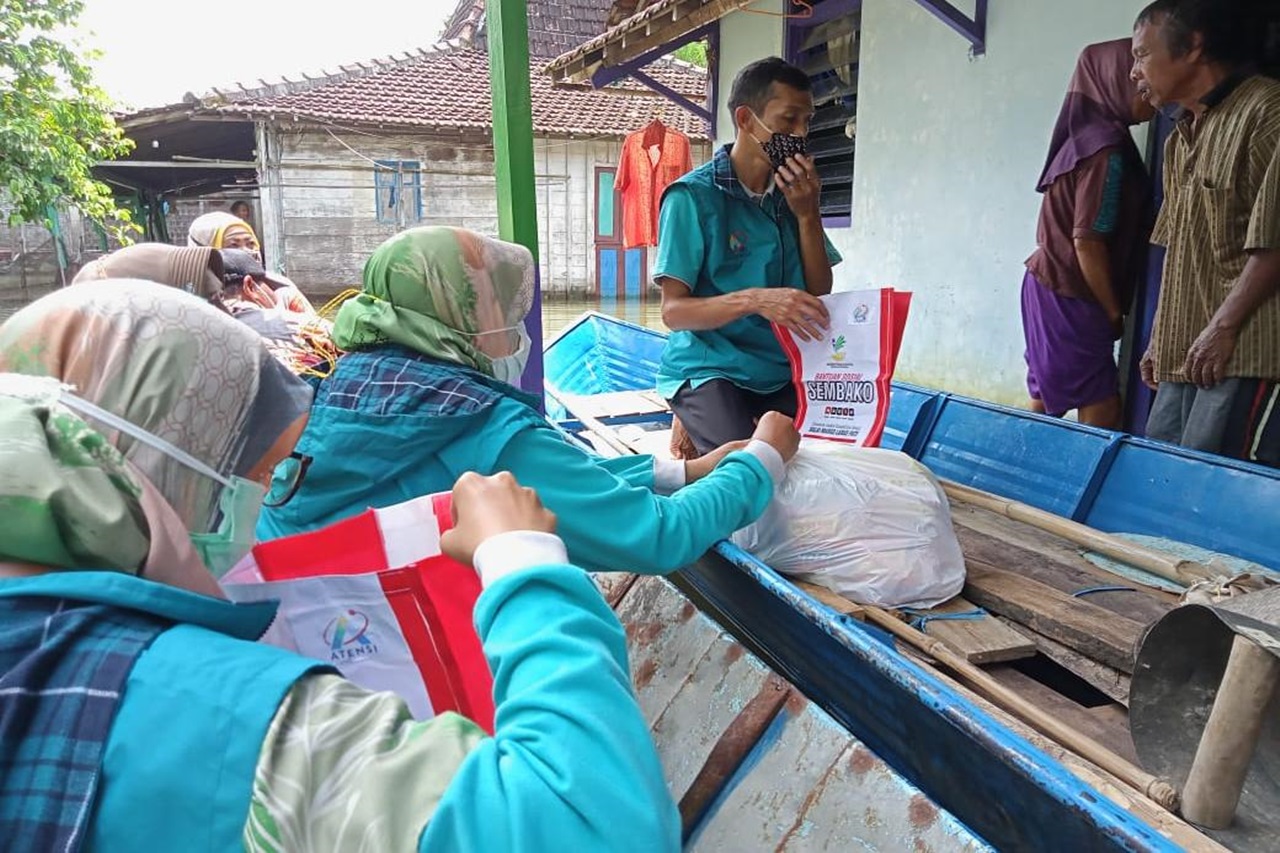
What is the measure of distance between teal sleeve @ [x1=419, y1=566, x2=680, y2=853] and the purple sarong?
11.4 feet

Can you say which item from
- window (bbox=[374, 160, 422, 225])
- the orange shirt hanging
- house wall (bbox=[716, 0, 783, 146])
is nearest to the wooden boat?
house wall (bbox=[716, 0, 783, 146])

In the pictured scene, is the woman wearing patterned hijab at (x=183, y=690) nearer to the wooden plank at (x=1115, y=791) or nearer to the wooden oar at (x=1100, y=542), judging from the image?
the wooden plank at (x=1115, y=791)

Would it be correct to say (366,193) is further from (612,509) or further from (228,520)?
(228,520)

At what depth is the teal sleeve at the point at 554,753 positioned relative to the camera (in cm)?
69

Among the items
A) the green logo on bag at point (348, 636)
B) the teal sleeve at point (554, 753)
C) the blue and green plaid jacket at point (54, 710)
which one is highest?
the blue and green plaid jacket at point (54, 710)

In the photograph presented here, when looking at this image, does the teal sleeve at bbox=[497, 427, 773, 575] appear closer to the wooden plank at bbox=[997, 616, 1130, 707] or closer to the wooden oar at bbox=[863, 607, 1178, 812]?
the wooden oar at bbox=[863, 607, 1178, 812]

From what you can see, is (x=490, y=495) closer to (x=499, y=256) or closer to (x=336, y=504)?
(x=336, y=504)

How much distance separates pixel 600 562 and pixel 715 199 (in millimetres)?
1489

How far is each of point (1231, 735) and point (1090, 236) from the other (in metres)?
2.68

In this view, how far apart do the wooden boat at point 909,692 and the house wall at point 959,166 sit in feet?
6.14

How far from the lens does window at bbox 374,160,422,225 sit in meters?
14.7

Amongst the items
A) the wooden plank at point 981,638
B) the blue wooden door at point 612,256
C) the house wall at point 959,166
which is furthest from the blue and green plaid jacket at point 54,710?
the blue wooden door at point 612,256

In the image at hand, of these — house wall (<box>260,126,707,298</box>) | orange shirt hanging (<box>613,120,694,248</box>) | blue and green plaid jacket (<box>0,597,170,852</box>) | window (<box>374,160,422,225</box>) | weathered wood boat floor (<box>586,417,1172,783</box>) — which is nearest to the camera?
blue and green plaid jacket (<box>0,597,170,852</box>)

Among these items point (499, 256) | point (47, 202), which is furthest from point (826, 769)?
point (47, 202)
